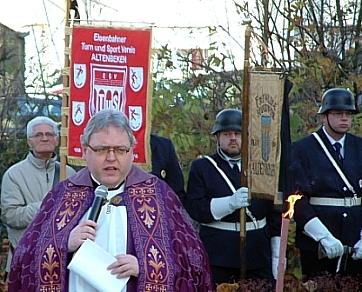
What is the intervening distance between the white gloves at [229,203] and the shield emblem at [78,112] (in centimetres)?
106

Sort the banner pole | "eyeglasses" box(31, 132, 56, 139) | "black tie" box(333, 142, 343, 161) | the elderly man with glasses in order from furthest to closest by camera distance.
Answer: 1. "eyeglasses" box(31, 132, 56, 139)
2. "black tie" box(333, 142, 343, 161)
3. the banner pole
4. the elderly man with glasses

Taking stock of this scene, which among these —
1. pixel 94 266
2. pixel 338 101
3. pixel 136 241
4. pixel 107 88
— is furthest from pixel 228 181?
pixel 94 266

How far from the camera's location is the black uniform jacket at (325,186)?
20.2 feet

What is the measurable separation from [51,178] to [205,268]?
2.52 metres

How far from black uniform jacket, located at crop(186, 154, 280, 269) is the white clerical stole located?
2.17 m

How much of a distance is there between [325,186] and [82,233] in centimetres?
273

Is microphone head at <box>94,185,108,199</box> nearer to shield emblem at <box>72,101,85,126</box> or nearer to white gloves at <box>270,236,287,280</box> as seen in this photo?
shield emblem at <box>72,101,85,126</box>

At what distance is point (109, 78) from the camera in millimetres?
6070

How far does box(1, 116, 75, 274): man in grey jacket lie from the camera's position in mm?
6344

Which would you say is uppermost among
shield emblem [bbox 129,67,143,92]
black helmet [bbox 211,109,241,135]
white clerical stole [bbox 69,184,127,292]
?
shield emblem [bbox 129,67,143,92]

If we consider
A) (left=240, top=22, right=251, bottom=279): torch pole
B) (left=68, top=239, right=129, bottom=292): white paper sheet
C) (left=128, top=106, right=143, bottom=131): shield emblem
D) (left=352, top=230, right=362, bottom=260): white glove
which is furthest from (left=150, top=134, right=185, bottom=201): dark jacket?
(left=68, top=239, right=129, bottom=292): white paper sheet

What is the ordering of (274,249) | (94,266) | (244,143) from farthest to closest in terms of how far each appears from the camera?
1. (274,249)
2. (244,143)
3. (94,266)

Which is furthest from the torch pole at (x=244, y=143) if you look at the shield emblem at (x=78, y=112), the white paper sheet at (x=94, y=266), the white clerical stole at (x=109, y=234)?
the white paper sheet at (x=94, y=266)

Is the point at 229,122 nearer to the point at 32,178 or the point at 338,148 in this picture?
the point at 338,148
